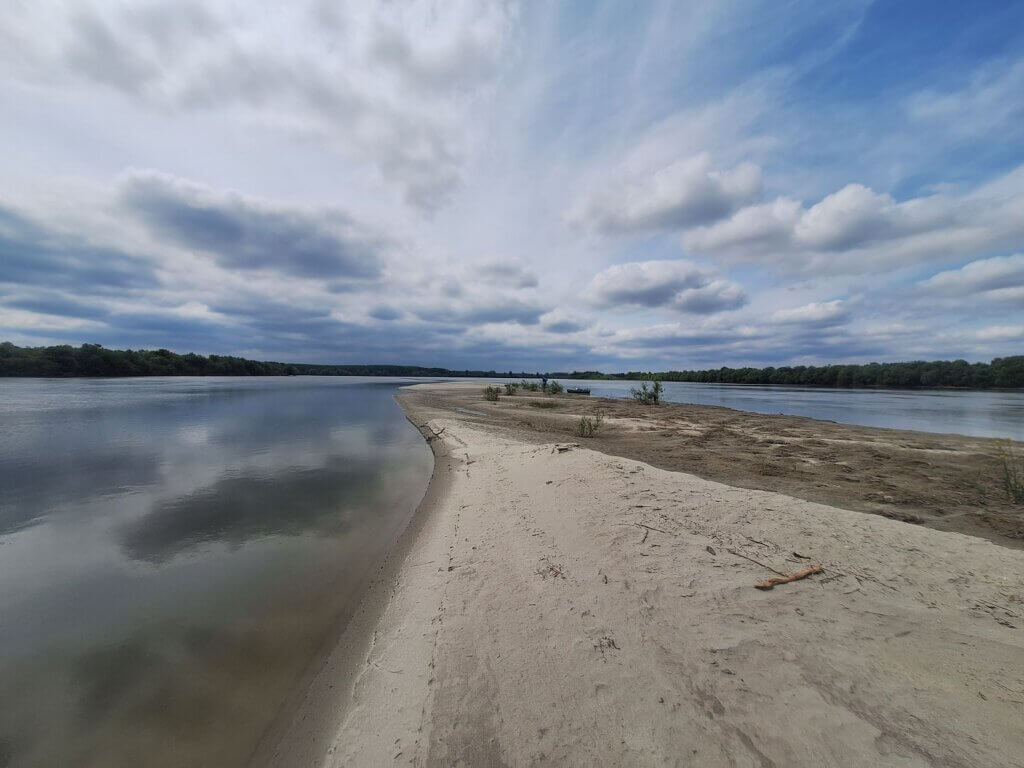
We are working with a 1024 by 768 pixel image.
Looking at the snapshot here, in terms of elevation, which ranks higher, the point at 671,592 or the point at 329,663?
the point at 671,592

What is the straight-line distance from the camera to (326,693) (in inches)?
137

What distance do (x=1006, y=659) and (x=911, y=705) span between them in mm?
1274

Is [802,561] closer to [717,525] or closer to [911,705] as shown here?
[717,525]

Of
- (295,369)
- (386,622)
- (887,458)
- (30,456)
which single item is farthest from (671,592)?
(295,369)

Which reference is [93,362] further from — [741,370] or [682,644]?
[741,370]

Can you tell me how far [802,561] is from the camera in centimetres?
470

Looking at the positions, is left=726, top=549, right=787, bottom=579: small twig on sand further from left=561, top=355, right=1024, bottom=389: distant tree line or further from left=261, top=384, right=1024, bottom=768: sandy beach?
left=561, top=355, right=1024, bottom=389: distant tree line

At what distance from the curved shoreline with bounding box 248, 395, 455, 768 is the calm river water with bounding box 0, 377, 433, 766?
0.47 ft

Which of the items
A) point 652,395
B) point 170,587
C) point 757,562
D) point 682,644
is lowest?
point 170,587

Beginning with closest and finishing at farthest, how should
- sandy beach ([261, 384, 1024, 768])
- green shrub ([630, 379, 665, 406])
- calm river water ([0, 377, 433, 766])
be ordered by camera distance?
sandy beach ([261, 384, 1024, 768]), calm river water ([0, 377, 433, 766]), green shrub ([630, 379, 665, 406])

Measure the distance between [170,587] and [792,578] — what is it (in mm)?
7957

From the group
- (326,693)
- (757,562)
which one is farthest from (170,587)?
(757,562)

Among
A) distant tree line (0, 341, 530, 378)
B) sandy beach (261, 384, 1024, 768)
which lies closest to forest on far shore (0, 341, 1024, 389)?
distant tree line (0, 341, 530, 378)

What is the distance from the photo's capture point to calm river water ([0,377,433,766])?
125 inches
